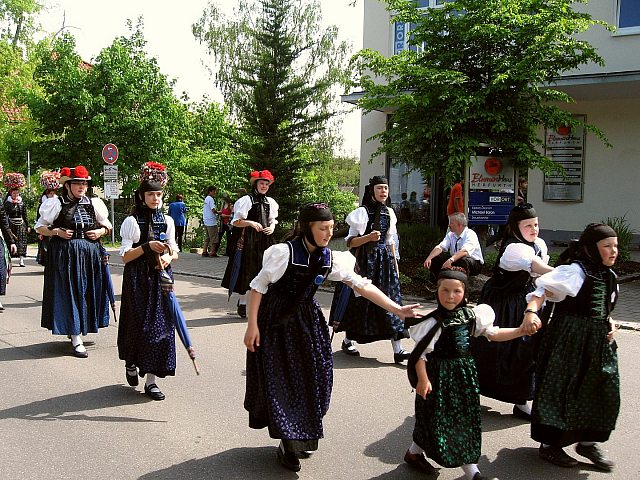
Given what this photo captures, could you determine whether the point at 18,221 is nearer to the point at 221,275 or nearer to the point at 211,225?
the point at 221,275

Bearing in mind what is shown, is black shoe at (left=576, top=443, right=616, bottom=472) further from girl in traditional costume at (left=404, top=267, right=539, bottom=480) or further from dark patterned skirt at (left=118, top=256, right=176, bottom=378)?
dark patterned skirt at (left=118, top=256, right=176, bottom=378)

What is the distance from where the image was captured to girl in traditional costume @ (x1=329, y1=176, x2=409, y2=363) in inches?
286

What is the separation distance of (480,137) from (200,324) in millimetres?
5801

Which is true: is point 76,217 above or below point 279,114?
below

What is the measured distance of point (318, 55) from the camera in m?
35.9

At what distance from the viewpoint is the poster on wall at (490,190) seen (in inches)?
503

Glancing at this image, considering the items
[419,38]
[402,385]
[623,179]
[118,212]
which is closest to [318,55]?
[118,212]

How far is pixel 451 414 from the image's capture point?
4055mm

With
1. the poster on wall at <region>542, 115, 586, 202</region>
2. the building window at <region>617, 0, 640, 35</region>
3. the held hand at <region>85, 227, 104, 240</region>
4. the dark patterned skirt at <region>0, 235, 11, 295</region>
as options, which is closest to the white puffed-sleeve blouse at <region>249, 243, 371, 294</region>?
the held hand at <region>85, 227, 104, 240</region>

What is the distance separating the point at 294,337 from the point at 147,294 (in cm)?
202

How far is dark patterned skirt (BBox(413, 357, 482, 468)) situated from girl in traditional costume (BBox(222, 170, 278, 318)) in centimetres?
565

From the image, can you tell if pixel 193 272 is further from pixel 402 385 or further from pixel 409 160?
pixel 402 385

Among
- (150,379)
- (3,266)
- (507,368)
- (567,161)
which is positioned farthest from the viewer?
(567,161)

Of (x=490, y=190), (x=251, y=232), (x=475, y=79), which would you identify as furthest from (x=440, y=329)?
(x=490, y=190)
